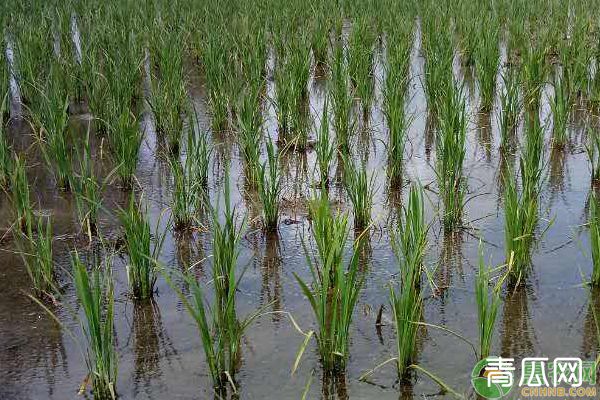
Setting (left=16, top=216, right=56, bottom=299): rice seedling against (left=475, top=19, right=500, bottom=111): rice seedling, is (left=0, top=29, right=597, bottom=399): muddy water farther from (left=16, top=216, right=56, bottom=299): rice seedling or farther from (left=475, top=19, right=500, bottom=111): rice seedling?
(left=475, top=19, right=500, bottom=111): rice seedling

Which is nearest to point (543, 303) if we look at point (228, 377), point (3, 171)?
point (228, 377)

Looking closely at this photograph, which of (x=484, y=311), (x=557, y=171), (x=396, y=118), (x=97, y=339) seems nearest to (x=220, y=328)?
(x=97, y=339)

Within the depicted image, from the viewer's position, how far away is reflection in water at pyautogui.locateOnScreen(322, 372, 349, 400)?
2.54m

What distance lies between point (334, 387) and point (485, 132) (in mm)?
3405

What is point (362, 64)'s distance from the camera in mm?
6203

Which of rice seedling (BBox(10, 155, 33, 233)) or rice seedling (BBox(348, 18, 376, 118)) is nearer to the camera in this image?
rice seedling (BBox(10, 155, 33, 233))

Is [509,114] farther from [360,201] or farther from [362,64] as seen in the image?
[360,201]

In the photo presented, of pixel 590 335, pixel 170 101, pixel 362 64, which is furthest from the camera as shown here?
pixel 362 64

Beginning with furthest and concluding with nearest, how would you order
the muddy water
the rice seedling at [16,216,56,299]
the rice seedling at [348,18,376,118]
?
the rice seedling at [348,18,376,118]
the rice seedling at [16,216,56,299]
the muddy water

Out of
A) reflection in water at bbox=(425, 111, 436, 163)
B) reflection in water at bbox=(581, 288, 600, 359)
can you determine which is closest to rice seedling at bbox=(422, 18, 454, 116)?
reflection in water at bbox=(425, 111, 436, 163)

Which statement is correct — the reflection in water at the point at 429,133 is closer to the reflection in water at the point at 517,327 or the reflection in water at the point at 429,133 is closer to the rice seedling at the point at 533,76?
the rice seedling at the point at 533,76

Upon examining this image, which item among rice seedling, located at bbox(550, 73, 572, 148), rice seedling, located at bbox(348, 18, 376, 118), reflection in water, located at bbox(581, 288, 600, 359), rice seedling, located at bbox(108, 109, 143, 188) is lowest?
reflection in water, located at bbox(581, 288, 600, 359)

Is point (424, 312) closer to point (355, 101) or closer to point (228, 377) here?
point (228, 377)

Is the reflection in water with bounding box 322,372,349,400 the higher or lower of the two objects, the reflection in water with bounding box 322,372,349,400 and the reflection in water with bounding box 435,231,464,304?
the lower
